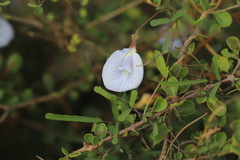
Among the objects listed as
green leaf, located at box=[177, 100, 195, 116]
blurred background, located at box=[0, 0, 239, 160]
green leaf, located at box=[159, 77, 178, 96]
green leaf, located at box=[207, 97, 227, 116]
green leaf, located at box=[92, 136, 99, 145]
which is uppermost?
green leaf, located at box=[159, 77, 178, 96]

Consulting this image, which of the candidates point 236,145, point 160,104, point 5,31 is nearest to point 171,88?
point 160,104

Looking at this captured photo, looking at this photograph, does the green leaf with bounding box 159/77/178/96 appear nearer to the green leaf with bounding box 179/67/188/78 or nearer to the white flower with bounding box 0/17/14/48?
the green leaf with bounding box 179/67/188/78

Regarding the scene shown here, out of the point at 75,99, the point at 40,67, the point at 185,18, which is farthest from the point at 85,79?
the point at 185,18

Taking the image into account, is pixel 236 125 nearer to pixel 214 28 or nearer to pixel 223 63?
pixel 223 63

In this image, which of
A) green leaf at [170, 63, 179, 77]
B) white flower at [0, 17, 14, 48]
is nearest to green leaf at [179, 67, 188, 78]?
green leaf at [170, 63, 179, 77]

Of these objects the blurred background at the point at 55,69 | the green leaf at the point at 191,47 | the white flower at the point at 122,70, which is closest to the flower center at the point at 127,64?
the white flower at the point at 122,70

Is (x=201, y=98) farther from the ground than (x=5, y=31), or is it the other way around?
(x=201, y=98)

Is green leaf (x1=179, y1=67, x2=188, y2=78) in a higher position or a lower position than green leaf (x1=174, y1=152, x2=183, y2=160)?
higher

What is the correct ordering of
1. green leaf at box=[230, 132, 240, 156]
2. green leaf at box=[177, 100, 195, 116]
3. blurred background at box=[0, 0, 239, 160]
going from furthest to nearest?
blurred background at box=[0, 0, 239, 160] < green leaf at box=[177, 100, 195, 116] < green leaf at box=[230, 132, 240, 156]
